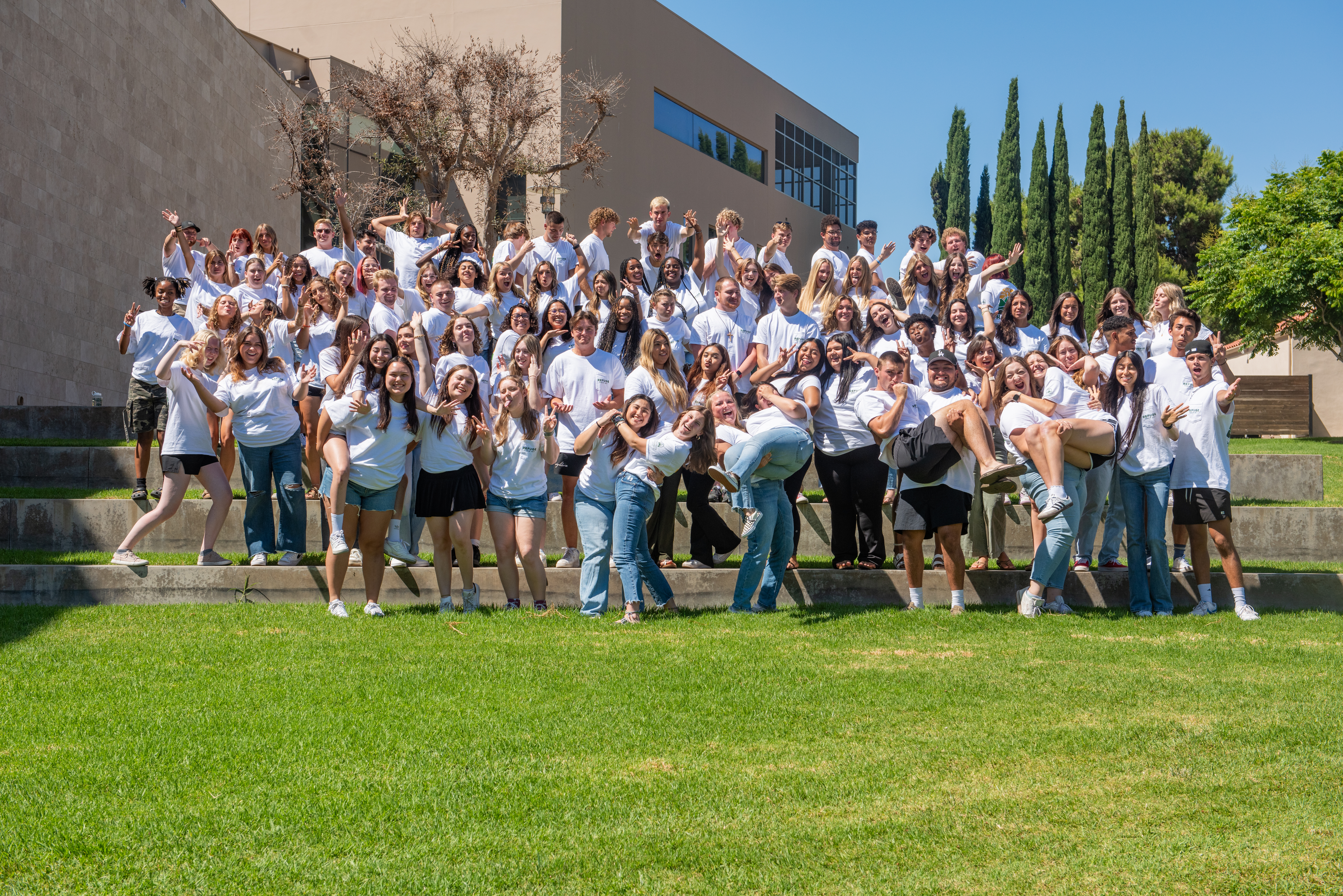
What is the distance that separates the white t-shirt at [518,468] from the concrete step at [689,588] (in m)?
0.92

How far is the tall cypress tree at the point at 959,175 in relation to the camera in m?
48.0

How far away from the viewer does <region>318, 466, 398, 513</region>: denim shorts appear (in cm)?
850

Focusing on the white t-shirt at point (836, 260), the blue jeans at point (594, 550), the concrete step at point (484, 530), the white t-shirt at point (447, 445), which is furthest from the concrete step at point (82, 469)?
the white t-shirt at point (447, 445)

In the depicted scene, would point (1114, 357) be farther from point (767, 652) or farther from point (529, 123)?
point (529, 123)

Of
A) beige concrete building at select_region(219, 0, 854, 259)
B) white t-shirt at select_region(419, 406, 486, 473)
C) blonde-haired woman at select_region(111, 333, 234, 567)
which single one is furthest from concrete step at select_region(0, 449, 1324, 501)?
beige concrete building at select_region(219, 0, 854, 259)

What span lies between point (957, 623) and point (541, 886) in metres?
4.97

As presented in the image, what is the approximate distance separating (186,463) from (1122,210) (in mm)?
39589

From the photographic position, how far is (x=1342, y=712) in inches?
224

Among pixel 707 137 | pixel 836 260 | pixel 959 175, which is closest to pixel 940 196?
pixel 959 175

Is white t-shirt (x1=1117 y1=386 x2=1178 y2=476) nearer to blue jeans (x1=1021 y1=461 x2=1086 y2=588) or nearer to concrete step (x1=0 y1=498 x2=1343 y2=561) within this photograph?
blue jeans (x1=1021 y1=461 x2=1086 y2=588)

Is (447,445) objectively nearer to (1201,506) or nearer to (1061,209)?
(1201,506)

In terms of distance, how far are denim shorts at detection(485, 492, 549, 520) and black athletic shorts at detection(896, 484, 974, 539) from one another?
2716 mm

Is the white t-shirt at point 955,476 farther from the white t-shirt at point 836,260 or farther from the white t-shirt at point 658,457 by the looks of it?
the white t-shirt at point 836,260

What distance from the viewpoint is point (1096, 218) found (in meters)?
42.0
